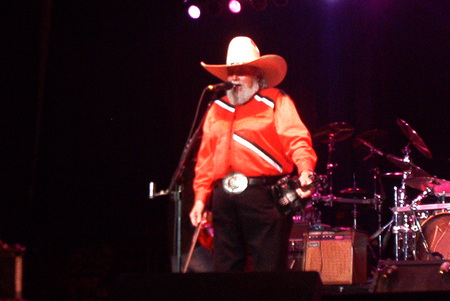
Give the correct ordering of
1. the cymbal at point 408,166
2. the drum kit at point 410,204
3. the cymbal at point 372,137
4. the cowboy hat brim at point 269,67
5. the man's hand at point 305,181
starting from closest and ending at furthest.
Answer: the man's hand at point 305,181 → the cowboy hat brim at point 269,67 → the drum kit at point 410,204 → the cymbal at point 408,166 → the cymbal at point 372,137

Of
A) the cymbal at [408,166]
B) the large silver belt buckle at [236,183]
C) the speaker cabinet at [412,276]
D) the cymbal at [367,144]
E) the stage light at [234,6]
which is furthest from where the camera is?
the cymbal at [367,144]

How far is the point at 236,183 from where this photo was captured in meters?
3.94

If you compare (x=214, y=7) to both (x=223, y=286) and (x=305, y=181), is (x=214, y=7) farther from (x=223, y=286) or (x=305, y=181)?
(x=223, y=286)

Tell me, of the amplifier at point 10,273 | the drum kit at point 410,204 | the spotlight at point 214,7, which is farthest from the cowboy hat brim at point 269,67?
the spotlight at point 214,7

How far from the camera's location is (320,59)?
8883 mm

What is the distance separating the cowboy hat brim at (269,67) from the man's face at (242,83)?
0.05 metres

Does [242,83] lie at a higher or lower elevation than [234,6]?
lower

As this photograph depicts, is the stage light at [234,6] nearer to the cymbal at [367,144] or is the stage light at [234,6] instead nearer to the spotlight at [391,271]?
the cymbal at [367,144]

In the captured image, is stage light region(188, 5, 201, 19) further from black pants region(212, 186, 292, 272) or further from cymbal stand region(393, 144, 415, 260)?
black pants region(212, 186, 292, 272)

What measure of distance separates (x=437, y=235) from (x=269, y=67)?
13.3 feet

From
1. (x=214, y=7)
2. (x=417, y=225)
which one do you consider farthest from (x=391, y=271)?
(x=214, y=7)

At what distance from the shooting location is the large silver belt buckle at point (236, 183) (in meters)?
3.94

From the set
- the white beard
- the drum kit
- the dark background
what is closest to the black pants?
the white beard

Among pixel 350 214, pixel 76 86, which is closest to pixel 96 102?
pixel 76 86
